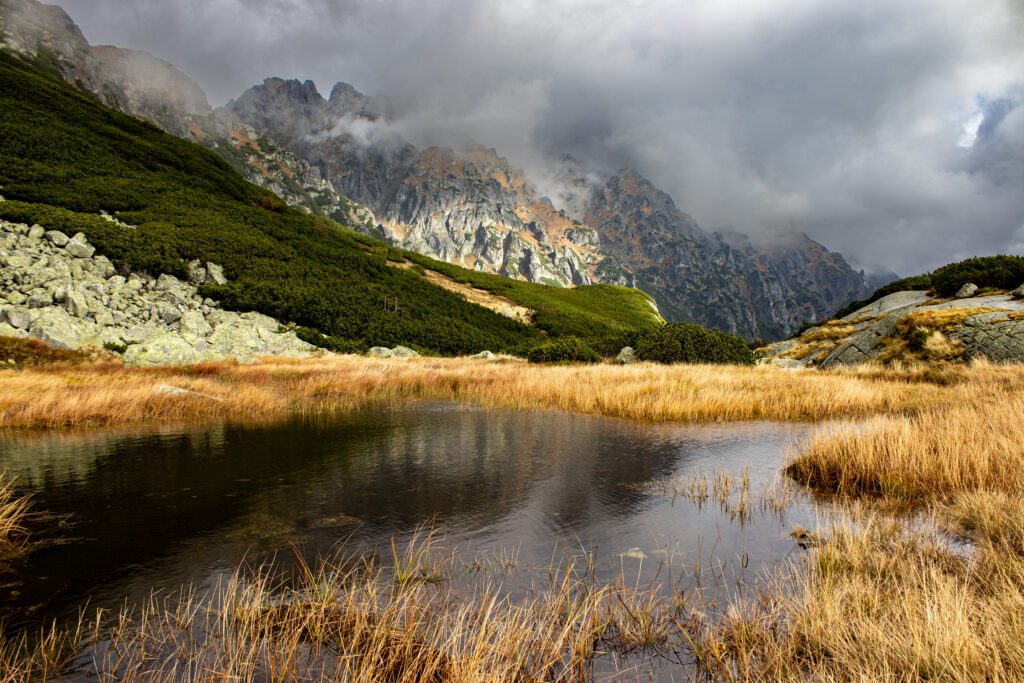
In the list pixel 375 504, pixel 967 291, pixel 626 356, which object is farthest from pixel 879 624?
pixel 967 291

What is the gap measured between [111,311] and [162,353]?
728cm

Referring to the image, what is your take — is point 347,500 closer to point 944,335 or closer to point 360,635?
point 360,635

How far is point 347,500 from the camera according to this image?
6.86 m

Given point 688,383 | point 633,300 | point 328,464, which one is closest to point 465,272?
point 633,300

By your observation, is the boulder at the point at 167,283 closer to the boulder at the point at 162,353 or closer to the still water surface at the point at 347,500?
the boulder at the point at 162,353

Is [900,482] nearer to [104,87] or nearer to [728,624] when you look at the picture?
[728,624]

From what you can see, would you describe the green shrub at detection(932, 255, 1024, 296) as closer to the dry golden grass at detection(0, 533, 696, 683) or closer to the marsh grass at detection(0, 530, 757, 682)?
the marsh grass at detection(0, 530, 757, 682)

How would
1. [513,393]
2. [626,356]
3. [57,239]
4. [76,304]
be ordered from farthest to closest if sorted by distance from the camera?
[57,239]
[626,356]
[76,304]
[513,393]

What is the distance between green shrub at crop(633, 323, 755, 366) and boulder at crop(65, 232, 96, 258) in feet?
132

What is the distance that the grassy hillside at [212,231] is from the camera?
41.6 meters

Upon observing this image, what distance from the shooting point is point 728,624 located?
3492mm

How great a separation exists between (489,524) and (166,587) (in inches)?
128

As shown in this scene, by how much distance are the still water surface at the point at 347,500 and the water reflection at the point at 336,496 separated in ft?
0.09

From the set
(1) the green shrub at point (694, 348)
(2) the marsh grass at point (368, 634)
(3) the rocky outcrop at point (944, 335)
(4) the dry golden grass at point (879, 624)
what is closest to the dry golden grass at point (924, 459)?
(4) the dry golden grass at point (879, 624)
